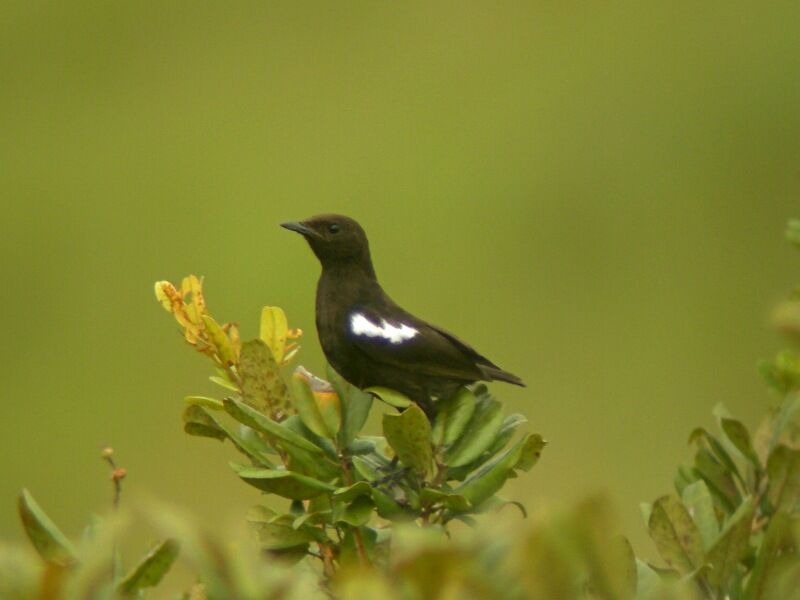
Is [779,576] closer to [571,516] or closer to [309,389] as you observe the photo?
[571,516]

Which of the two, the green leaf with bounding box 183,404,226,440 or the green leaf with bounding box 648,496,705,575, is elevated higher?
the green leaf with bounding box 183,404,226,440

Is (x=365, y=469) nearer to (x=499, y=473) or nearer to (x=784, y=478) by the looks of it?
(x=499, y=473)

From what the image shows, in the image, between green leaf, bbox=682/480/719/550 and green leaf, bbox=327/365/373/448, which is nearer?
green leaf, bbox=682/480/719/550

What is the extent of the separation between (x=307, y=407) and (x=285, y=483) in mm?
129

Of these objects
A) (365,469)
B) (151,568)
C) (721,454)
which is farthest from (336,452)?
(151,568)

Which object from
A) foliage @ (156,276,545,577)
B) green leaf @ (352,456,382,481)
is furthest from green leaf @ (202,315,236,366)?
green leaf @ (352,456,382,481)

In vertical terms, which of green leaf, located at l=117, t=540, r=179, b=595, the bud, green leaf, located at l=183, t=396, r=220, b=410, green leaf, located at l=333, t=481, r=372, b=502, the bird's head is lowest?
green leaf, located at l=333, t=481, r=372, b=502

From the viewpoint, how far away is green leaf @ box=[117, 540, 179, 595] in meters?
0.93

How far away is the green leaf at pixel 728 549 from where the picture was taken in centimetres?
117

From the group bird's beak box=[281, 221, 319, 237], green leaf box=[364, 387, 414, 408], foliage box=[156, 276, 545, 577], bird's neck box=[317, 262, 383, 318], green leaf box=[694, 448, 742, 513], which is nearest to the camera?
foliage box=[156, 276, 545, 577]

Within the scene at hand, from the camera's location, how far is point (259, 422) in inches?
54.3

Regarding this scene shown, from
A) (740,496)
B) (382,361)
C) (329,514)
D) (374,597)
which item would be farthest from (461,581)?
(382,361)

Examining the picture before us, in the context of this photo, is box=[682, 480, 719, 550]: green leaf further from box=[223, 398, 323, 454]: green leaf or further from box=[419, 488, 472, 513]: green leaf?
box=[223, 398, 323, 454]: green leaf

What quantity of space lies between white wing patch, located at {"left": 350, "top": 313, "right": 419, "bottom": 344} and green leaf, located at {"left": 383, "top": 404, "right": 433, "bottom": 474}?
2.13ft
